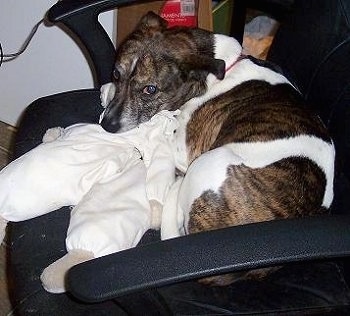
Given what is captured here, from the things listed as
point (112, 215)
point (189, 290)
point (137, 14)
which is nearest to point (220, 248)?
point (189, 290)

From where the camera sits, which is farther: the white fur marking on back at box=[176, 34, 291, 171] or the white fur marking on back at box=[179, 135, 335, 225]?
the white fur marking on back at box=[176, 34, 291, 171]

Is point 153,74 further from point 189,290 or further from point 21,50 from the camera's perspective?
point 21,50

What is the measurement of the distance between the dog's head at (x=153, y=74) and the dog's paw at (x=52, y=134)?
0.14m

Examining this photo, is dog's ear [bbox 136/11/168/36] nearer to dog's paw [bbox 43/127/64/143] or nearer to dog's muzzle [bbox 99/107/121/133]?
dog's muzzle [bbox 99/107/121/133]

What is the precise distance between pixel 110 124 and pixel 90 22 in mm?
303

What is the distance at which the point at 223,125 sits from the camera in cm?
174

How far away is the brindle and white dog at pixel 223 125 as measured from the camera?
4.65ft

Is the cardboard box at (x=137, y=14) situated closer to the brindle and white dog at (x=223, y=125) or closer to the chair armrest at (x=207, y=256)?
the brindle and white dog at (x=223, y=125)

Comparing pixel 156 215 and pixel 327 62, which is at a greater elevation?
pixel 327 62

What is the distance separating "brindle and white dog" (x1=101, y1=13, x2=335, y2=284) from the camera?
142 cm

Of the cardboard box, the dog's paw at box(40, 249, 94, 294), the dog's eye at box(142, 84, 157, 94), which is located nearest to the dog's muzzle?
the dog's eye at box(142, 84, 157, 94)

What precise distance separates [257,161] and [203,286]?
365mm

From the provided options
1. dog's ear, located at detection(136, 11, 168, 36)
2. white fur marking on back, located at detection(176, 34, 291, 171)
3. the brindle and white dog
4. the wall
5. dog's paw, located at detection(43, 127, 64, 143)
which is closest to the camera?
the brindle and white dog

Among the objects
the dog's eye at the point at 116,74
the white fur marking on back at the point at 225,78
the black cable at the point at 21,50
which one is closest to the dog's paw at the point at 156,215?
the white fur marking on back at the point at 225,78
